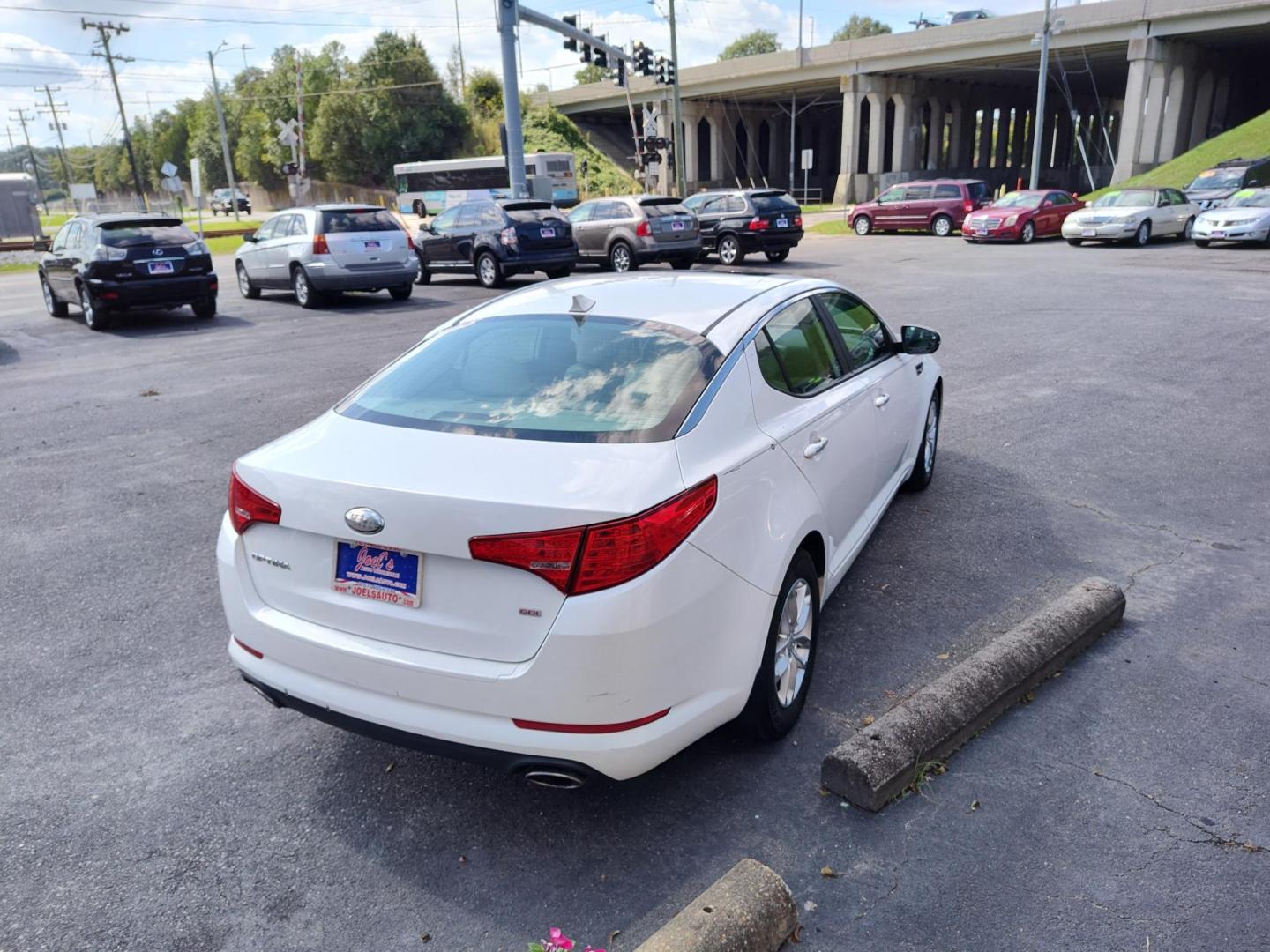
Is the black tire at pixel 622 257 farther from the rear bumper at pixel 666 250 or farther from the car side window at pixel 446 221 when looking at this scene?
the car side window at pixel 446 221

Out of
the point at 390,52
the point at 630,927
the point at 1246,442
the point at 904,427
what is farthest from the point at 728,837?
the point at 390,52

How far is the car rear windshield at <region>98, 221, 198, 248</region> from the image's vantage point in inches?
561

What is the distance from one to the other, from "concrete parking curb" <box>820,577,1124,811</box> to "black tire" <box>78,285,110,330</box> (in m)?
14.3

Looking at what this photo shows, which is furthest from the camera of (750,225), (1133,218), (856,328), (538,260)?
(1133,218)

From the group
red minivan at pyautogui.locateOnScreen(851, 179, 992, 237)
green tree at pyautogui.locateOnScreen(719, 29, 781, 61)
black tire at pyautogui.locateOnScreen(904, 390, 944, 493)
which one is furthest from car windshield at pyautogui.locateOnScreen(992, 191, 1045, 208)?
green tree at pyautogui.locateOnScreen(719, 29, 781, 61)

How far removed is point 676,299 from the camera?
12.9ft

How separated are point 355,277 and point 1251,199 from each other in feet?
71.1

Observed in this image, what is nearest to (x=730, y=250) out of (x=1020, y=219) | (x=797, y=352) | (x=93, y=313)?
(x=1020, y=219)

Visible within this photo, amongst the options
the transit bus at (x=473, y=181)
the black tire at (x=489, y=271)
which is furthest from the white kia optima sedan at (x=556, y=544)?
the transit bus at (x=473, y=181)

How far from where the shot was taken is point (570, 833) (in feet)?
10.1

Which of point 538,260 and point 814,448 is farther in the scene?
point 538,260

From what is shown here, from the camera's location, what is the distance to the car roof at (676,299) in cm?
364

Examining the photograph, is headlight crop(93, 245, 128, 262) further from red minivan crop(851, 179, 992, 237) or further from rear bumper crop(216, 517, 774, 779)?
red minivan crop(851, 179, 992, 237)

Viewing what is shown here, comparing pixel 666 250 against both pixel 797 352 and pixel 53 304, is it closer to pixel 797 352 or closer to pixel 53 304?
pixel 53 304
